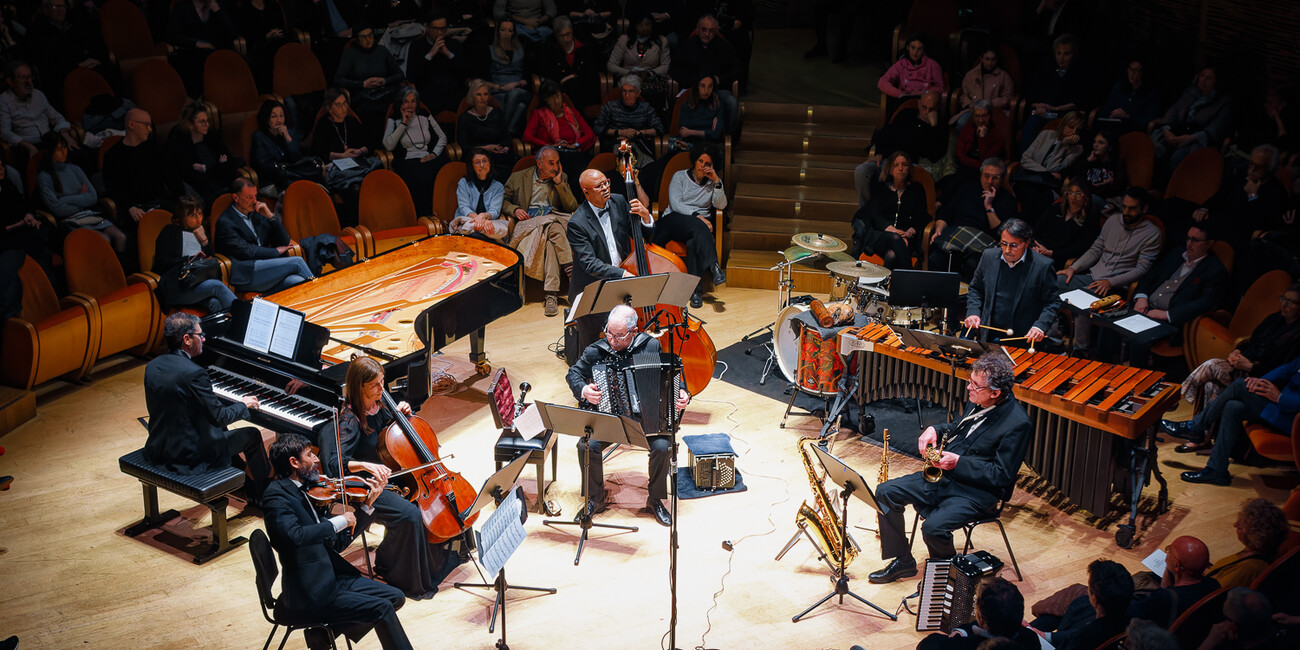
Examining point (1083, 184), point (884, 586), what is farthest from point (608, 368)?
point (1083, 184)

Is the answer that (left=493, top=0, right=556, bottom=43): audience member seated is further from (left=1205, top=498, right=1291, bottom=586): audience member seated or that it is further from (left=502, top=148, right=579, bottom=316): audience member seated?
(left=1205, top=498, right=1291, bottom=586): audience member seated

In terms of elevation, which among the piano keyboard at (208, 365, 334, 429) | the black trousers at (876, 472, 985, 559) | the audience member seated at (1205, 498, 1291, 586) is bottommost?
the black trousers at (876, 472, 985, 559)

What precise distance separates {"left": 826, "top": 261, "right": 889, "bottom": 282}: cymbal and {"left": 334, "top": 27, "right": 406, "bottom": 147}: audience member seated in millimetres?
4439

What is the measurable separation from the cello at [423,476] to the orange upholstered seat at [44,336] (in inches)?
126

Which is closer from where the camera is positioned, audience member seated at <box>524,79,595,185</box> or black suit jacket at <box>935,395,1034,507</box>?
black suit jacket at <box>935,395,1034,507</box>

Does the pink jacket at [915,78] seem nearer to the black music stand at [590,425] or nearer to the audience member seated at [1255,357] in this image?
the audience member seated at [1255,357]

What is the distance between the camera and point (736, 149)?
10.7m

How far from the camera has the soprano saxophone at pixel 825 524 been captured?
530 centimetres

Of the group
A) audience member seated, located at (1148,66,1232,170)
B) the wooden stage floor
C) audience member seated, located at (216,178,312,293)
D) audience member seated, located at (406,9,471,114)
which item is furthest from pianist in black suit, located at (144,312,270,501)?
audience member seated, located at (1148,66,1232,170)

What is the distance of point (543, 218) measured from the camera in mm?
8930

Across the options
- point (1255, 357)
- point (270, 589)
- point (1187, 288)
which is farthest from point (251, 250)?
point (1255, 357)

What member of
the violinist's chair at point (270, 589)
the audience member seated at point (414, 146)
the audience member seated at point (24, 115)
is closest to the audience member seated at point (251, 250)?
the audience member seated at point (24, 115)

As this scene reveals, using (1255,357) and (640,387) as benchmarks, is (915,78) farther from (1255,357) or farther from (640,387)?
(640,387)

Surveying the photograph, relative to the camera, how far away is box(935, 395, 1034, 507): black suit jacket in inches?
207
